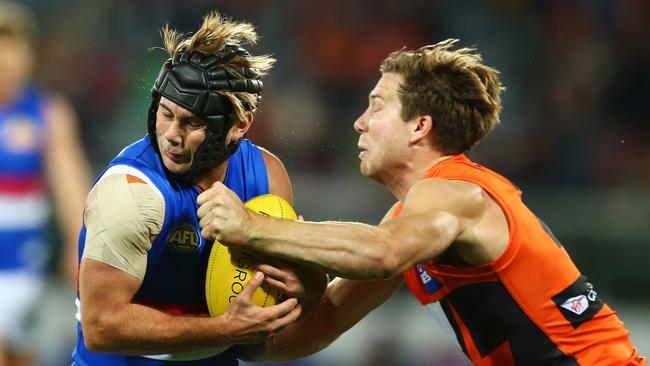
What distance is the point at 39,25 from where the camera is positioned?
10.4 metres

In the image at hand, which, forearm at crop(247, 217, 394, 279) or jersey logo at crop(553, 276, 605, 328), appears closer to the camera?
forearm at crop(247, 217, 394, 279)

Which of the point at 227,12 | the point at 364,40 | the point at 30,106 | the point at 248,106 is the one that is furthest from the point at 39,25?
the point at 248,106

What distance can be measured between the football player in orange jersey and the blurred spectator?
2.64 m

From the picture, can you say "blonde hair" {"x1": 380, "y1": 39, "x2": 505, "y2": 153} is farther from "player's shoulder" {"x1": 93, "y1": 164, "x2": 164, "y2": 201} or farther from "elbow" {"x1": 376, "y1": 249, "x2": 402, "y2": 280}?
"player's shoulder" {"x1": 93, "y1": 164, "x2": 164, "y2": 201}

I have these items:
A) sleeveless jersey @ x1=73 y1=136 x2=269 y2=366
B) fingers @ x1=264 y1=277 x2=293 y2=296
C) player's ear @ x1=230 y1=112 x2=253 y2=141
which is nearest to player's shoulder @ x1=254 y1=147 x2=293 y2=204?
sleeveless jersey @ x1=73 y1=136 x2=269 y2=366

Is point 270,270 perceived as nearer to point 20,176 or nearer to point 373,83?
point 20,176

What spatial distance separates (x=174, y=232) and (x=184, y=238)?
0.16 ft

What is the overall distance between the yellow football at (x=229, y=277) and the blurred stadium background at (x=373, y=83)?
3852mm

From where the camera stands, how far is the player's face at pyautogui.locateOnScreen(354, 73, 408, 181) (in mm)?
4234

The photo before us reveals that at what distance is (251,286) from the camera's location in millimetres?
3717

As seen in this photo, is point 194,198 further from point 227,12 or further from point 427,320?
point 227,12

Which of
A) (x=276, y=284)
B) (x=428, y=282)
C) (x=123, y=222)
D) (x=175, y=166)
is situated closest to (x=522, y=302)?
(x=428, y=282)

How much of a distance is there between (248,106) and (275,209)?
1.36 ft

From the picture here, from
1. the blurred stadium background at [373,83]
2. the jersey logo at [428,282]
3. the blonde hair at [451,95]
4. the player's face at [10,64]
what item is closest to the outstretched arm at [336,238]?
the jersey logo at [428,282]
